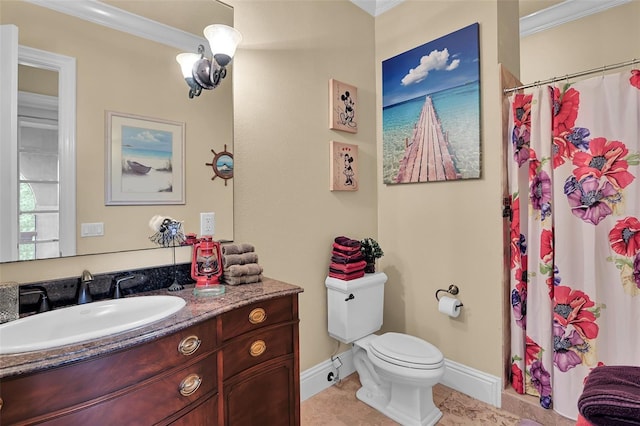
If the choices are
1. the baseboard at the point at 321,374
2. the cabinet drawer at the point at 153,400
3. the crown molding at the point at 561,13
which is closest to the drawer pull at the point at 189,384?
the cabinet drawer at the point at 153,400

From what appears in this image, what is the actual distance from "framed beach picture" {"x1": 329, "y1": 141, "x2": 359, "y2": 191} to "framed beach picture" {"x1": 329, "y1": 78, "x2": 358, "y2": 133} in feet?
0.43

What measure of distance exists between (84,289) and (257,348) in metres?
0.72

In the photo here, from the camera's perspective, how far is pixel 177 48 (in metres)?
1.55

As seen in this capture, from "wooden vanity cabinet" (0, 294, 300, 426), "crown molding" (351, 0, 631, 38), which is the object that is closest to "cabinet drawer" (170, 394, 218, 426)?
"wooden vanity cabinet" (0, 294, 300, 426)

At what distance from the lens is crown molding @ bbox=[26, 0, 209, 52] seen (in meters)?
1.26

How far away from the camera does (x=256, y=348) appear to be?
131 centimetres

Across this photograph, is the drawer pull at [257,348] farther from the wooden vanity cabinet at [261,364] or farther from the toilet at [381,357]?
the toilet at [381,357]

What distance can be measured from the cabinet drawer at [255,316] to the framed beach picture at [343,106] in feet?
4.41

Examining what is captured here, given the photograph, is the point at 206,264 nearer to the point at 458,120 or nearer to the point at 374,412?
the point at 374,412

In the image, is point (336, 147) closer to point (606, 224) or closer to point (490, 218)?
point (490, 218)

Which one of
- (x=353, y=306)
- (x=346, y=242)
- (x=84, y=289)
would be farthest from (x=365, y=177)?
(x=84, y=289)

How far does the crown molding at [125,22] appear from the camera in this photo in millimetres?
1257

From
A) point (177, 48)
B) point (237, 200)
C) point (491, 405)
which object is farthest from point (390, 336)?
point (177, 48)

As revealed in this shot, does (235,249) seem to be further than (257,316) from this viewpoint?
Yes
